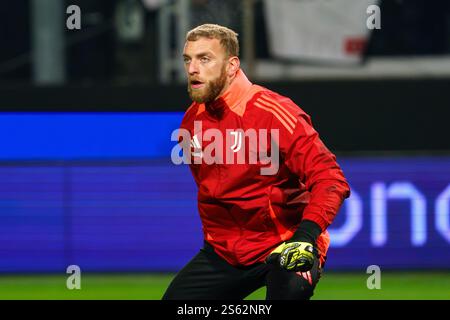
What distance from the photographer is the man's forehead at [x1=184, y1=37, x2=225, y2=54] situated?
6.29 metres

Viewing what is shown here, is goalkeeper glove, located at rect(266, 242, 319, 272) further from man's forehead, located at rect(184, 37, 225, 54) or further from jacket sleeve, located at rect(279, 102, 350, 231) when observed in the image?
man's forehead, located at rect(184, 37, 225, 54)

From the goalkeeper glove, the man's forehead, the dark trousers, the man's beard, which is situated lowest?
the dark trousers

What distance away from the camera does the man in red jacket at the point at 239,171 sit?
245 inches

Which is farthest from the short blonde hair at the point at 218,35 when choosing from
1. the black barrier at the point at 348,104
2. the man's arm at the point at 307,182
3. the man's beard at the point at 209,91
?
the black barrier at the point at 348,104

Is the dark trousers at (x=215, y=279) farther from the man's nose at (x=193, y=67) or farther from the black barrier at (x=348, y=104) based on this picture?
the black barrier at (x=348, y=104)

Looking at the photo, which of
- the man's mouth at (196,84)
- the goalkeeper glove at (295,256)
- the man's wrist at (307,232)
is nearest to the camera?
the goalkeeper glove at (295,256)

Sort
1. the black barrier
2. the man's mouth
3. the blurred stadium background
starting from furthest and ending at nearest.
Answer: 1. the black barrier
2. the blurred stadium background
3. the man's mouth

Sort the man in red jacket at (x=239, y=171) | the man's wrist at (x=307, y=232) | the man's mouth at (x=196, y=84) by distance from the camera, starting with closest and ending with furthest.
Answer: the man's wrist at (x=307, y=232), the man in red jacket at (x=239, y=171), the man's mouth at (x=196, y=84)

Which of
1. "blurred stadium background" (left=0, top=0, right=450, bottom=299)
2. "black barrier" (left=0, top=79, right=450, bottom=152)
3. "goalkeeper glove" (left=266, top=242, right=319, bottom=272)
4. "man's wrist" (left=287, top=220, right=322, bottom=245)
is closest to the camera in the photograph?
"goalkeeper glove" (left=266, top=242, right=319, bottom=272)

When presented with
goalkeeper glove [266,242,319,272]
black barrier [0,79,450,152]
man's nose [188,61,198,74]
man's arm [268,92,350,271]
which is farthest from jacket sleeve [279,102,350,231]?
black barrier [0,79,450,152]

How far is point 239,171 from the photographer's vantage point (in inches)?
249

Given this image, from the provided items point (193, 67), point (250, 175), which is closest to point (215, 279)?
point (250, 175)

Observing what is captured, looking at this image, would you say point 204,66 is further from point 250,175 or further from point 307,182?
point 307,182
